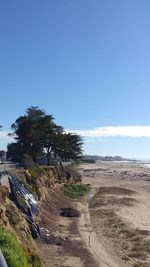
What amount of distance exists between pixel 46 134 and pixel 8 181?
3859 centimetres

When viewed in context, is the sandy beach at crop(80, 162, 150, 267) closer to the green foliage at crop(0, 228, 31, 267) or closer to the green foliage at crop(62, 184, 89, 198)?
the green foliage at crop(62, 184, 89, 198)

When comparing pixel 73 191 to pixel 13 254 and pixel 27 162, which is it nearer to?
pixel 27 162

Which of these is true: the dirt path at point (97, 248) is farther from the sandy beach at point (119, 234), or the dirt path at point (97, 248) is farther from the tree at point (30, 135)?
the tree at point (30, 135)

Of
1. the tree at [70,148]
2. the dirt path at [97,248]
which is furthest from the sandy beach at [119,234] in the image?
the tree at [70,148]

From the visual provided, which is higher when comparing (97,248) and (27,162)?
(27,162)

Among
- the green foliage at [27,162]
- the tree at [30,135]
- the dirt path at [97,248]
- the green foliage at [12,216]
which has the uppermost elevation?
the tree at [30,135]

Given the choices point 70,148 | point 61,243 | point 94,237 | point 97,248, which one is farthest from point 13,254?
point 70,148

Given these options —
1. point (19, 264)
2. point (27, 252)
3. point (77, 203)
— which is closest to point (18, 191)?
point (27, 252)

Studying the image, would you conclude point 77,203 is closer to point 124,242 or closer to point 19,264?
point 124,242

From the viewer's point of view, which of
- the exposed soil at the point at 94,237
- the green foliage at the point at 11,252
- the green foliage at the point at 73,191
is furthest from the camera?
the green foliage at the point at 73,191

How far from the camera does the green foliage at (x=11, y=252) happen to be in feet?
40.9

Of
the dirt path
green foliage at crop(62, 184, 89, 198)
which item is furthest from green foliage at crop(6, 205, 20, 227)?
green foliage at crop(62, 184, 89, 198)

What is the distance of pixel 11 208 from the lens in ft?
69.2

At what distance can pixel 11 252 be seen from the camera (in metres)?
13.1
